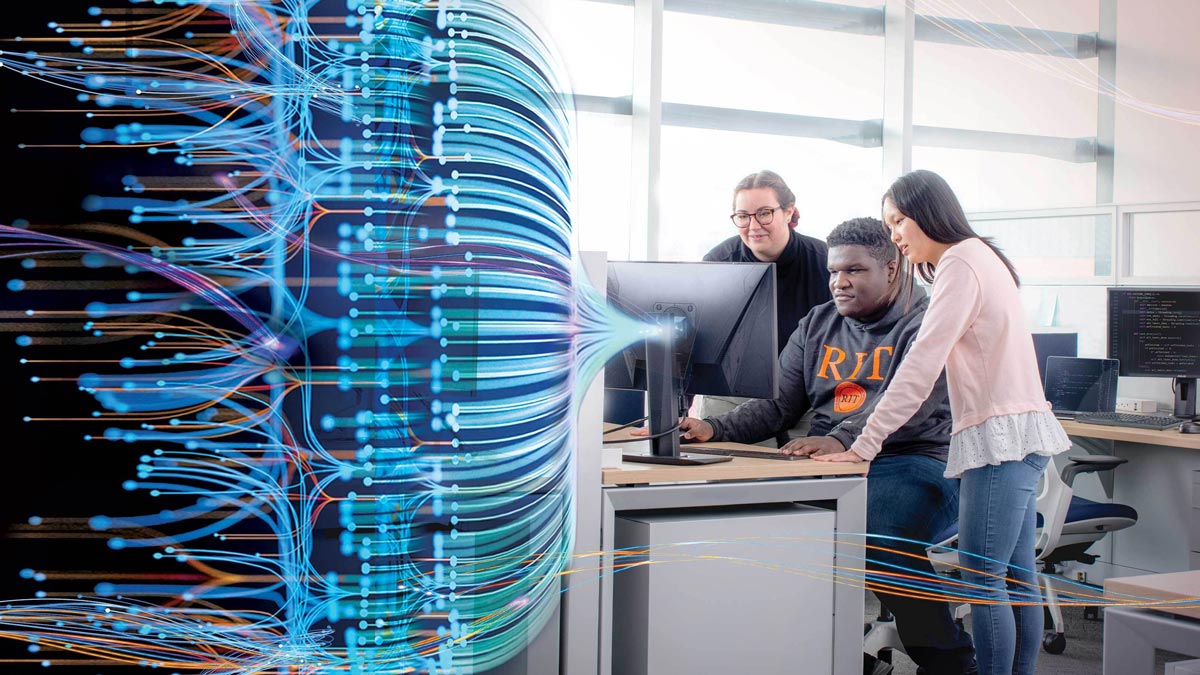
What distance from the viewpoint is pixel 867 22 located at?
18.3 feet

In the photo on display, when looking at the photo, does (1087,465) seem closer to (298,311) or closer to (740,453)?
→ (740,453)

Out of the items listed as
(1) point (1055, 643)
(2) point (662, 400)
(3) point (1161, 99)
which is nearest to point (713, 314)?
(2) point (662, 400)

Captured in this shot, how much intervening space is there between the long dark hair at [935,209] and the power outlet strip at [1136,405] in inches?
82.8

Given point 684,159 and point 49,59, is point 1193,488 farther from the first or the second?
point 49,59

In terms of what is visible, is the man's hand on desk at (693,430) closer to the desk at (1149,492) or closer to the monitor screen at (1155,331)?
the desk at (1149,492)

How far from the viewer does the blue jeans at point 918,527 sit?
272 centimetres

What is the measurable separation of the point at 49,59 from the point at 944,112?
5.13m

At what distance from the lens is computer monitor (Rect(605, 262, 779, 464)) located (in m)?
2.39

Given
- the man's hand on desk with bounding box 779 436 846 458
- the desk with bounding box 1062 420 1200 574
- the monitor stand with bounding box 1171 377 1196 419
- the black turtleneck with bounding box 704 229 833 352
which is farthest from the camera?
the monitor stand with bounding box 1171 377 1196 419

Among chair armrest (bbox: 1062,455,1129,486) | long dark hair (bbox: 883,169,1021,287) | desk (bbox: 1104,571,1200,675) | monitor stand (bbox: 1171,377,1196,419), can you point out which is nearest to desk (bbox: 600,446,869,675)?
long dark hair (bbox: 883,169,1021,287)

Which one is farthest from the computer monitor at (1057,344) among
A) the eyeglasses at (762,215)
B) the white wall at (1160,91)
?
the eyeglasses at (762,215)

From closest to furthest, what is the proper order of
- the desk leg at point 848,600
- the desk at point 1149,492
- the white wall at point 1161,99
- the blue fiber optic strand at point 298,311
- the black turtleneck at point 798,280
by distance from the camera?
1. the blue fiber optic strand at point 298,311
2. the desk leg at point 848,600
3. the black turtleneck at point 798,280
4. the desk at point 1149,492
5. the white wall at point 1161,99

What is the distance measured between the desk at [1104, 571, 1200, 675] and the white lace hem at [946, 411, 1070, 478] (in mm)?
731

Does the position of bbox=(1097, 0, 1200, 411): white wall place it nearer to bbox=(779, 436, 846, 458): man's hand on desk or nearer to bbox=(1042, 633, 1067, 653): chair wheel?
bbox=(1042, 633, 1067, 653): chair wheel
